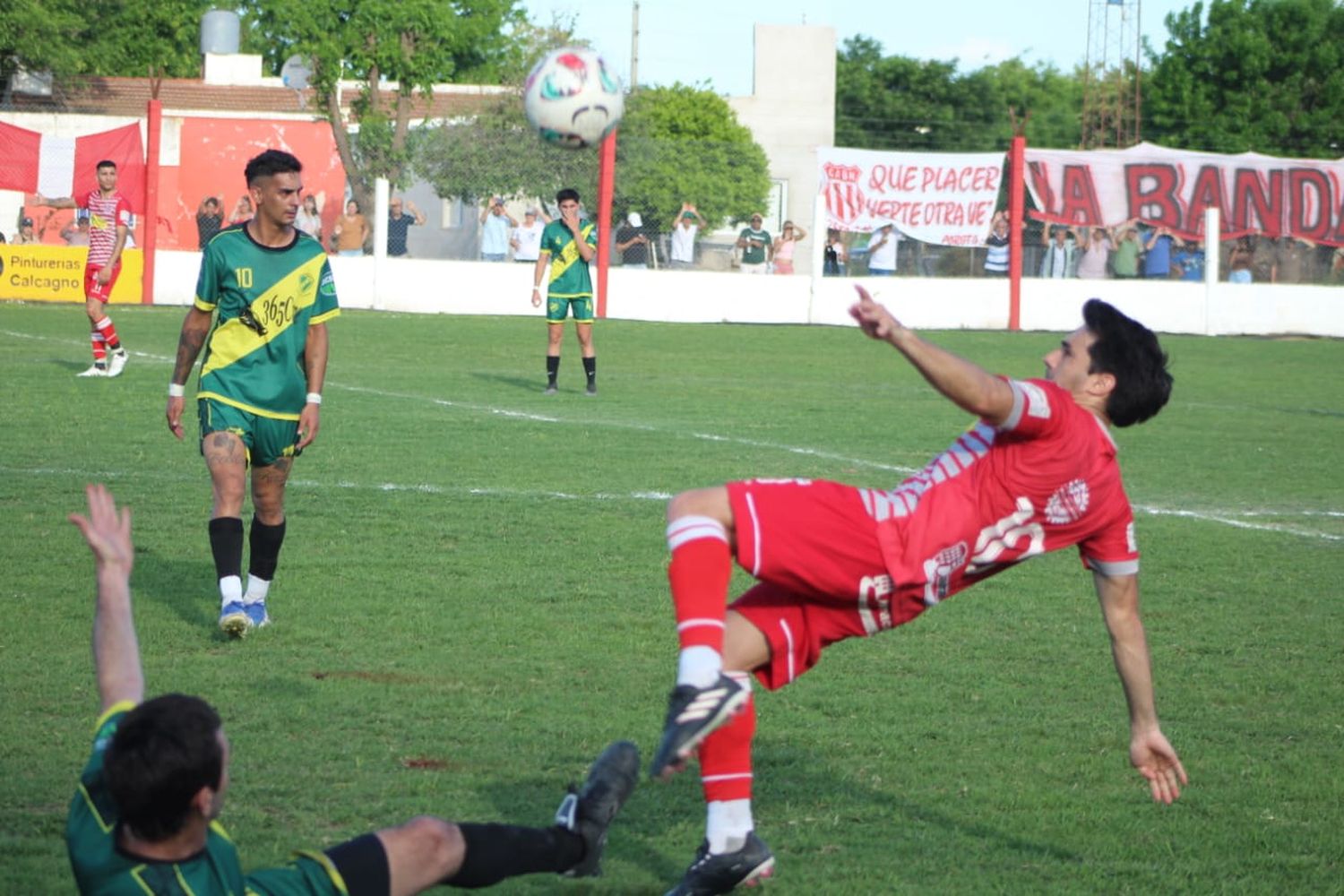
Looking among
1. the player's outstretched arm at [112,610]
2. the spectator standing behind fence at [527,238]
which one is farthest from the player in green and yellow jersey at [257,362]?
the spectator standing behind fence at [527,238]

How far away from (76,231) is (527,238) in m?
7.45

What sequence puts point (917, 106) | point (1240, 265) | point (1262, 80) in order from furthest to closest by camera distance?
point (917, 106) → point (1262, 80) → point (1240, 265)

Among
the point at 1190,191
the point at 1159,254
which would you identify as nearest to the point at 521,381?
the point at 1159,254

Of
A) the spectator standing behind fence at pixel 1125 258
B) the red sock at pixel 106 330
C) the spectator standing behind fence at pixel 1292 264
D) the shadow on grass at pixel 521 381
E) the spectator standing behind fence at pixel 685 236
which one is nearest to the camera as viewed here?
the red sock at pixel 106 330

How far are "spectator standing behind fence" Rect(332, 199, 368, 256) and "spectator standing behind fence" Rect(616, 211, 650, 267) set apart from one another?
4.36 m

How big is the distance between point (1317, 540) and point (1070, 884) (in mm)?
6600

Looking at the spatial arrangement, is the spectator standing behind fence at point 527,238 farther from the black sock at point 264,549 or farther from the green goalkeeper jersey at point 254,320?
the black sock at point 264,549

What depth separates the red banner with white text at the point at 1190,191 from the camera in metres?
30.9

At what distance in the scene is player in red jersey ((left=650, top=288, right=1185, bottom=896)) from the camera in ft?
14.1

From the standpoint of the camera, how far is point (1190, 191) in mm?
31531

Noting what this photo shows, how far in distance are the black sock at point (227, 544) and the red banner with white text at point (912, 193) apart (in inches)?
912

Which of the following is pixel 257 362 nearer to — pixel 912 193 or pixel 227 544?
pixel 227 544

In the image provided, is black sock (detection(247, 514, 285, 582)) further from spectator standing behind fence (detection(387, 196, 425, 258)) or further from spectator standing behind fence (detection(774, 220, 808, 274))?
spectator standing behind fence (detection(774, 220, 808, 274))

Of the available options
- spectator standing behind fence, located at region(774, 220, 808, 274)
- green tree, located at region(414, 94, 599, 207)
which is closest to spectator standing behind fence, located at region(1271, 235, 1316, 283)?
spectator standing behind fence, located at region(774, 220, 808, 274)
